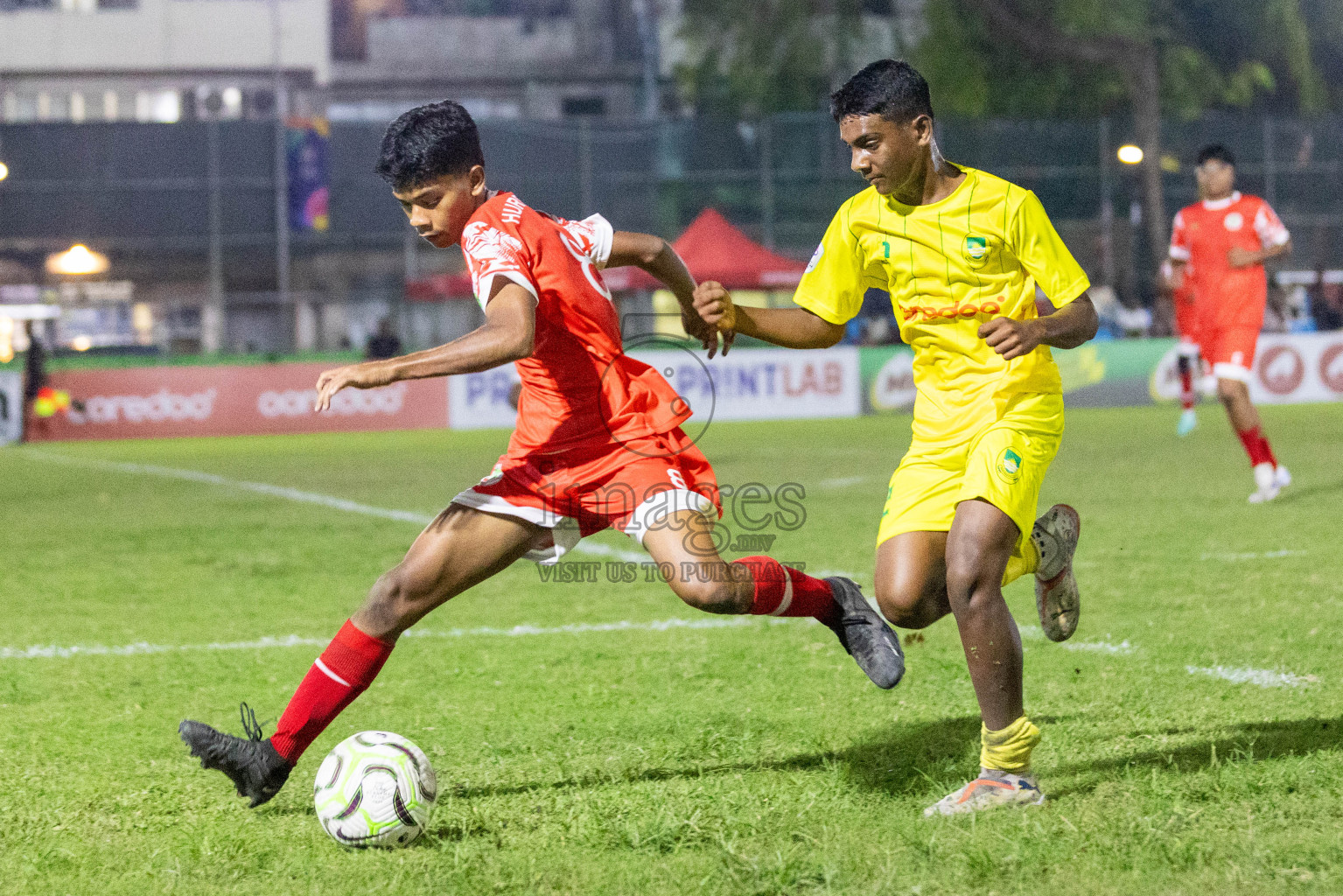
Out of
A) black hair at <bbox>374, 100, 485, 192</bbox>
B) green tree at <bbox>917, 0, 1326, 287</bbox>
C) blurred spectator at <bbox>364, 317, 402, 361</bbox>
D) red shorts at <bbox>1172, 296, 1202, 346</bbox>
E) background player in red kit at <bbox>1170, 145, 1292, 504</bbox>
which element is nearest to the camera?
black hair at <bbox>374, 100, 485, 192</bbox>

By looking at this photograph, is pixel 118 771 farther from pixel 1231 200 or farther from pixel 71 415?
pixel 71 415

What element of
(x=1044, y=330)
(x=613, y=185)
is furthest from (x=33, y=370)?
(x=1044, y=330)

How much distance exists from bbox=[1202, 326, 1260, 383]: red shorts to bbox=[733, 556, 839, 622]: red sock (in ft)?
19.5

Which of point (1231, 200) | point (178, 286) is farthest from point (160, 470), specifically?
point (178, 286)

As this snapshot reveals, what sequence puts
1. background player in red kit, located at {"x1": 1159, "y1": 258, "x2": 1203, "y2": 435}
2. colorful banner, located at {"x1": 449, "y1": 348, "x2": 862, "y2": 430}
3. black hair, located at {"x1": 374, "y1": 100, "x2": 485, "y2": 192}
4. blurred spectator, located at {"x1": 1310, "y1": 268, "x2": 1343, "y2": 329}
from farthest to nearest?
blurred spectator, located at {"x1": 1310, "y1": 268, "x2": 1343, "y2": 329}, colorful banner, located at {"x1": 449, "y1": 348, "x2": 862, "y2": 430}, background player in red kit, located at {"x1": 1159, "y1": 258, "x2": 1203, "y2": 435}, black hair, located at {"x1": 374, "y1": 100, "x2": 485, "y2": 192}

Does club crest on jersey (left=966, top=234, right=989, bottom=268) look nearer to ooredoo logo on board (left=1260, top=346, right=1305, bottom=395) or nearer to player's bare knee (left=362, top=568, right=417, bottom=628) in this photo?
player's bare knee (left=362, top=568, right=417, bottom=628)

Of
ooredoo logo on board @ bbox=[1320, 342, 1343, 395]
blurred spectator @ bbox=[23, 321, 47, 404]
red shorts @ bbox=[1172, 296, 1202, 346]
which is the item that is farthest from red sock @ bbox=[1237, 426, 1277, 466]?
blurred spectator @ bbox=[23, 321, 47, 404]

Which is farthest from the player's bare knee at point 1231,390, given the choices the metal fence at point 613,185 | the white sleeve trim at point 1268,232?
the metal fence at point 613,185

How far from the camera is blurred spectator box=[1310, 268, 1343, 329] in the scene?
25.0 meters

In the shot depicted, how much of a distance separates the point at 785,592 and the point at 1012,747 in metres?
0.77

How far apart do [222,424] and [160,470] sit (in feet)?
18.9

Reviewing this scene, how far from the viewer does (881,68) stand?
149 inches

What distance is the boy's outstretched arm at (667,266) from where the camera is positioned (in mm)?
3930

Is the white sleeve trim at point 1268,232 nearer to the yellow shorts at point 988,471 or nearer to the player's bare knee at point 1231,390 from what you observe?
the player's bare knee at point 1231,390
